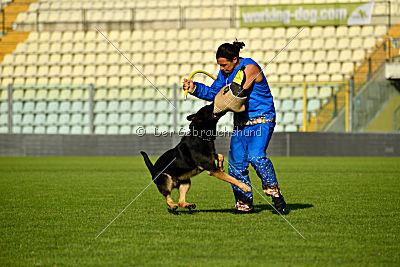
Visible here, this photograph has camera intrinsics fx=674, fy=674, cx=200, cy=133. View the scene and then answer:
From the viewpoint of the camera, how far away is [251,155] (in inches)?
279

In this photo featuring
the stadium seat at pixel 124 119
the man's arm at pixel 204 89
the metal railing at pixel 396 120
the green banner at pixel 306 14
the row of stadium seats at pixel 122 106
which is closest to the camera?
the man's arm at pixel 204 89

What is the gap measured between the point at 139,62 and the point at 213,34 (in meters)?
2.93

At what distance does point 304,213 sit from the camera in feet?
23.5

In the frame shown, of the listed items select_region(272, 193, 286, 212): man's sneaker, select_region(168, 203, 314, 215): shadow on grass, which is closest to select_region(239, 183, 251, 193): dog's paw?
select_region(272, 193, 286, 212): man's sneaker

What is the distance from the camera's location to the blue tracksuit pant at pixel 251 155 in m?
7.06

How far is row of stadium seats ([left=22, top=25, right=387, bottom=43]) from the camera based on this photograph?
76.3ft

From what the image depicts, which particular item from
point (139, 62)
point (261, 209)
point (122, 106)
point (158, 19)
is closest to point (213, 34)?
point (158, 19)

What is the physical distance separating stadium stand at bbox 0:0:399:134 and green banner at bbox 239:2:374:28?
0.29 metres

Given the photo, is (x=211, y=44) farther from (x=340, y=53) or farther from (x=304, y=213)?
(x=304, y=213)

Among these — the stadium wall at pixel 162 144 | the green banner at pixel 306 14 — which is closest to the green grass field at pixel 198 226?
the stadium wall at pixel 162 144

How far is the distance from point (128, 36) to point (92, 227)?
65.7 ft

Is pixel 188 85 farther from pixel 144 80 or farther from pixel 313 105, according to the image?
pixel 144 80

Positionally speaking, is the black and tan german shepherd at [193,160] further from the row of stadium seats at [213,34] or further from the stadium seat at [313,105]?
the row of stadium seats at [213,34]

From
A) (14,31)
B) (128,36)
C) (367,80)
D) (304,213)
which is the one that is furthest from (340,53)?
(304,213)
